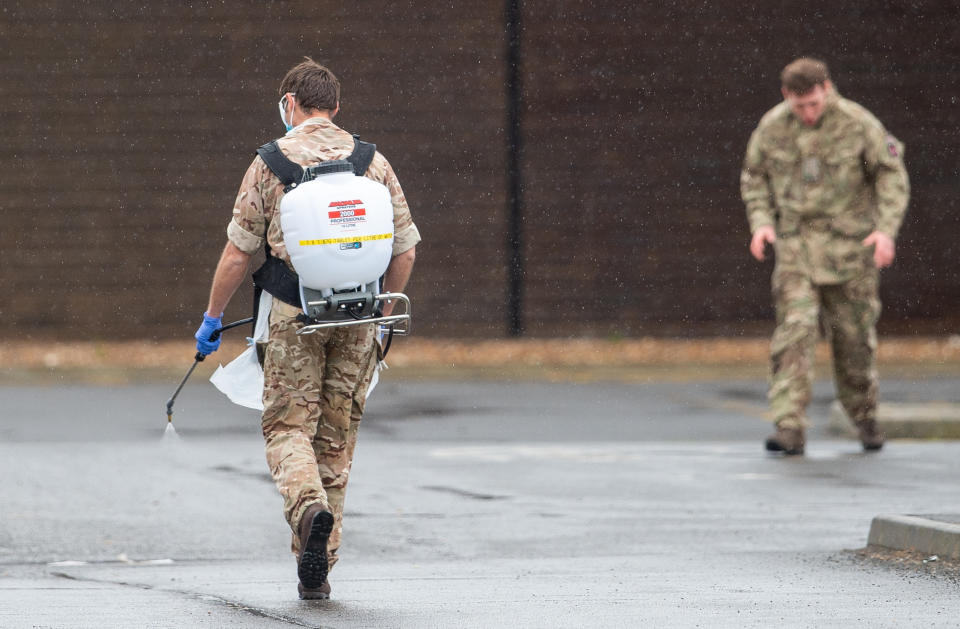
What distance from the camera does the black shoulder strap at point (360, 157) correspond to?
618 centimetres

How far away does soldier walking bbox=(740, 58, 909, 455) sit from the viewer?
10.1 metres

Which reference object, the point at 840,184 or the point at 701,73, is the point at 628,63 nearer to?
the point at 701,73

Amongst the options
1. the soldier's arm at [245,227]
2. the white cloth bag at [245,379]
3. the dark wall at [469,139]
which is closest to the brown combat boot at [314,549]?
the white cloth bag at [245,379]

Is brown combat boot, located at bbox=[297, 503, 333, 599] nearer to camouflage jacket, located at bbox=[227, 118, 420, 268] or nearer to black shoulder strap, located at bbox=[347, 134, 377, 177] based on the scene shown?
camouflage jacket, located at bbox=[227, 118, 420, 268]

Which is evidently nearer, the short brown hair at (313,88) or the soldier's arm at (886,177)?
the short brown hair at (313,88)

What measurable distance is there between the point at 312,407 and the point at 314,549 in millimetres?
532

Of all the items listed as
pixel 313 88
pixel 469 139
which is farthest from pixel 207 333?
pixel 469 139

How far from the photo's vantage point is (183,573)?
687 cm

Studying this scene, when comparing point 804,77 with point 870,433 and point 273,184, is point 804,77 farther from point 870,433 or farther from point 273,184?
point 273,184

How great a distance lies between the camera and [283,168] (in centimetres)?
611

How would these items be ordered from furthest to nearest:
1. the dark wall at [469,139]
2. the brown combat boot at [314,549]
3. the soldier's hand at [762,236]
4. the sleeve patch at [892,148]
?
the dark wall at [469,139] → the sleeve patch at [892,148] → the soldier's hand at [762,236] → the brown combat boot at [314,549]

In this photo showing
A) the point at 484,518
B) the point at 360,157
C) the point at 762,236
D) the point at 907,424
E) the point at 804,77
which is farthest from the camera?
the point at 907,424

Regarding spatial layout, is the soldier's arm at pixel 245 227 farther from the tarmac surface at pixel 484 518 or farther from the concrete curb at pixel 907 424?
the concrete curb at pixel 907 424

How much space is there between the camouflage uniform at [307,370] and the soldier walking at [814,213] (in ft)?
13.8
